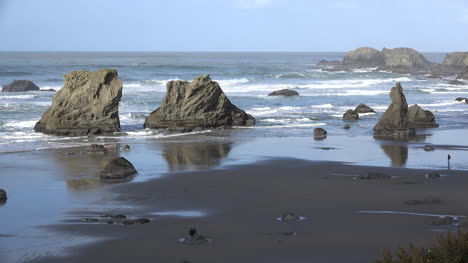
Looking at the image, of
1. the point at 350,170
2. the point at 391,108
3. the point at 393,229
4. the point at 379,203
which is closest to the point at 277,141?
the point at 391,108

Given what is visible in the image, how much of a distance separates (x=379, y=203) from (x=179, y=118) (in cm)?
1948

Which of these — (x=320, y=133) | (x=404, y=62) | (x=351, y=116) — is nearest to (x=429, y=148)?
(x=320, y=133)

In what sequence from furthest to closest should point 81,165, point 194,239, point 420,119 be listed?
point 420,119 → point 81,165 → point 194,239

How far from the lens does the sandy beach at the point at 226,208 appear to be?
1489cm

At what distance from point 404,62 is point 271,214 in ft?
Answer: 385

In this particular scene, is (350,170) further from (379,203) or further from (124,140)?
(124,140)

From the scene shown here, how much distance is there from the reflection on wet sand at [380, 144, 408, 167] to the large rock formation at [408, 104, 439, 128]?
23.5 feet

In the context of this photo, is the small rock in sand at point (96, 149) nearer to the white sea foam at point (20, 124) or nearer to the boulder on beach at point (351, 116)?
the white sea foam at point (20, 124)

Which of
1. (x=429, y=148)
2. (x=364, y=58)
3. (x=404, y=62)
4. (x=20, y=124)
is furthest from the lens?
(x=364, y=58)

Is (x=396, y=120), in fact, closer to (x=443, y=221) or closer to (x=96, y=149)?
(x=96, y=149)

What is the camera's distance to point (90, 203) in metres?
19.2

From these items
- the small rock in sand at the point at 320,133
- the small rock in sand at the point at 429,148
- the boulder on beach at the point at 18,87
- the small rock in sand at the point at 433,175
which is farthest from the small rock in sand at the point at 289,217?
the boulder on beach at the point at 18,87

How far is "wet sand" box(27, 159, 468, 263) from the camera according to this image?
14.7 meters

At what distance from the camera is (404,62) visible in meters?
130
